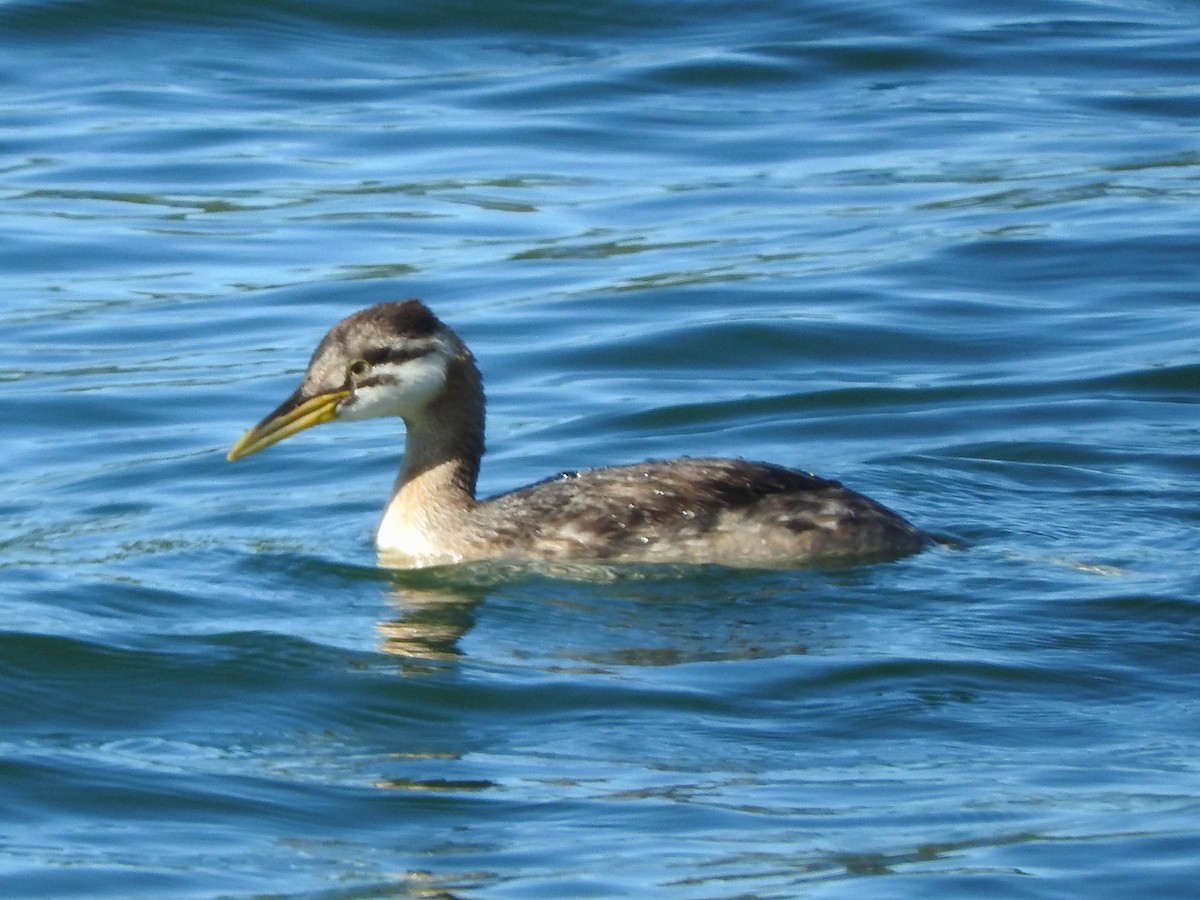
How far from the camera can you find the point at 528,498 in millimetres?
10523

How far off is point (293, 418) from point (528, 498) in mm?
1057

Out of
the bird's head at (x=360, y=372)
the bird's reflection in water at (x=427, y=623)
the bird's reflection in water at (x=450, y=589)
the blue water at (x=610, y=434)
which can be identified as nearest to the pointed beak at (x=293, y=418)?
the bird's head at (x=360, y=372)

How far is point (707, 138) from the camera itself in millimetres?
19797

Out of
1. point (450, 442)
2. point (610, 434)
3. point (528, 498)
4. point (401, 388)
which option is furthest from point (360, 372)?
point (610, 434)

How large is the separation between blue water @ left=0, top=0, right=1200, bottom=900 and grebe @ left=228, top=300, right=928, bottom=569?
17cm

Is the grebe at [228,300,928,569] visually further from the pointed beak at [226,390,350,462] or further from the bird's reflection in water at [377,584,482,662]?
the bird's reflection in water at [377,584,482,662]

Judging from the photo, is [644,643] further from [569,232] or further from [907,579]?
[569,232]

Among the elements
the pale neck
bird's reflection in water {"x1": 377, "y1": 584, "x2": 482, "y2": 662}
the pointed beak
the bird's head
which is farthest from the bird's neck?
bird's reflection in water {"x1": 377, "y1": 584, "x2": 482, "y2": 662}

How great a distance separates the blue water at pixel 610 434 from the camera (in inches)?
286

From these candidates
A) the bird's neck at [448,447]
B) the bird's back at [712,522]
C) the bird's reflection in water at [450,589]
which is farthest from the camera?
the bird's neck at [448,447]

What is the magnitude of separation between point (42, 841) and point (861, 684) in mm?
2872

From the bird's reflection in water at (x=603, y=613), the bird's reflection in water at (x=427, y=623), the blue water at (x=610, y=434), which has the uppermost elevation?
the blue water at (x=610, y=434)

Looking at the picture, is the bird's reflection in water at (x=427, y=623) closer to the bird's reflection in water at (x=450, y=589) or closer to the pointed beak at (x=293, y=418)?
the bird's reflection in water at (x=450, y=589)

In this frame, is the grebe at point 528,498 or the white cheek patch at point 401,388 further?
the white cheek patch at point 401,388
